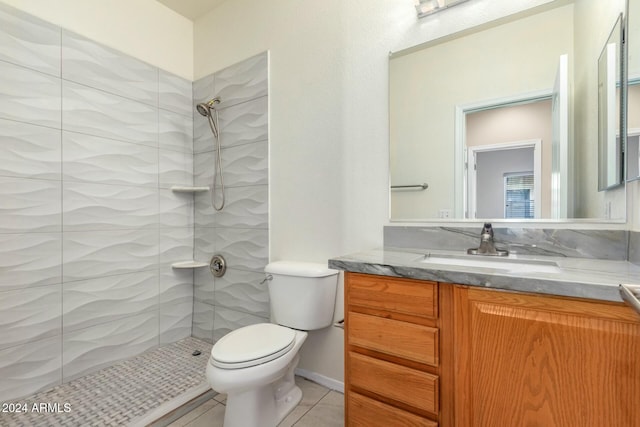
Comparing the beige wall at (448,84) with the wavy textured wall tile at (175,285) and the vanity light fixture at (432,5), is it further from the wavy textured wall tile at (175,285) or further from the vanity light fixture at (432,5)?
the wavy textured wall tile at (175,285)

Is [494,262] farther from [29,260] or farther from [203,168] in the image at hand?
[29,260]

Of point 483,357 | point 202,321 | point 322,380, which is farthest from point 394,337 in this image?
point 202,321

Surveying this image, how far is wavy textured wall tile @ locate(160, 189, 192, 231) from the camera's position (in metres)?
2.28

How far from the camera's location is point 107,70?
6.50 ft

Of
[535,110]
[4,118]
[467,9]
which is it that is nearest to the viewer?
[535,110]

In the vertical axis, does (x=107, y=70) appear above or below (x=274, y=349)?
above

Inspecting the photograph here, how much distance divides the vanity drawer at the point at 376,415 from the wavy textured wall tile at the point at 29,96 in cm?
221

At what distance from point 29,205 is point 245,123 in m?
1.34

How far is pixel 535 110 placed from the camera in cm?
127

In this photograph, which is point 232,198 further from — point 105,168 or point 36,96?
point 36,96

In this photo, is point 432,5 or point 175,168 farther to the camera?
point 175,168

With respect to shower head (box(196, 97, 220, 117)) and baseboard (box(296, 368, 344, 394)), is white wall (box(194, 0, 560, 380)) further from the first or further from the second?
shower head (box(196, 97, 220, 117))

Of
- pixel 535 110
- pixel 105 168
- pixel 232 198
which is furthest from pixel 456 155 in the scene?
pixel 105 168

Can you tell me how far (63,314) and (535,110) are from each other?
2738 millimetres
